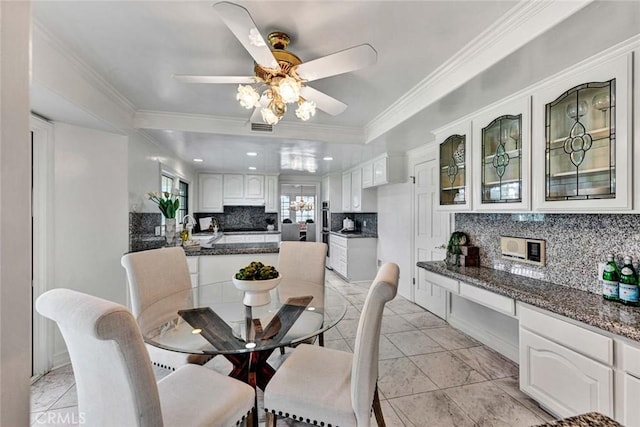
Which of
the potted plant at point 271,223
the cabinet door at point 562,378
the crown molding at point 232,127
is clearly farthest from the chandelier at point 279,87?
the potted plant at point 271,223

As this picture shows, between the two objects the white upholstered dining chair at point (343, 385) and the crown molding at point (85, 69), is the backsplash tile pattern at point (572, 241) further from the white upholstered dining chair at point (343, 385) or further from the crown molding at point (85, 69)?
the crown molding at point (85, 69)

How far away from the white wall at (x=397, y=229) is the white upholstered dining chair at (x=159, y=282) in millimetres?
3044

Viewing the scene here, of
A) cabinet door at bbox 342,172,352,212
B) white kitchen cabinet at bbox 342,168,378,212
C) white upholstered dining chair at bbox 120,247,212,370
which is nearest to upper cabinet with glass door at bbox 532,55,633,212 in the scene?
white upholstered dining chair at bbox 120,247,212,370

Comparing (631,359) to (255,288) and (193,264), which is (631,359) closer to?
(255,288)

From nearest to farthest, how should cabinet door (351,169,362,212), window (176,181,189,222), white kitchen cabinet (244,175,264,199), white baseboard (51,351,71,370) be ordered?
white baseboard (51,351,71,370), window (176,181,189,222), cabinet door (351,169,362,212), white kitchen cabinet (244,175,264,199)

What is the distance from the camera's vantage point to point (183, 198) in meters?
5.28

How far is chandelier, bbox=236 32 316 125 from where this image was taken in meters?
1.55

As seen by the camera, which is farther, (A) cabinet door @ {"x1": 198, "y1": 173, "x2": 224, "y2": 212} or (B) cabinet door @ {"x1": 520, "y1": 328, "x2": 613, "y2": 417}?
(A) cabinet door @ {"x1": 198, "y1": 173, "x2": 224, "y2": 212}

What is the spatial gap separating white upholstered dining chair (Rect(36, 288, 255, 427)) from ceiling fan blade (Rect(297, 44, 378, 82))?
4.48ft

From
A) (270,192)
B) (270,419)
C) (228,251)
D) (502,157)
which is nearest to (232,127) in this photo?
(228,251)

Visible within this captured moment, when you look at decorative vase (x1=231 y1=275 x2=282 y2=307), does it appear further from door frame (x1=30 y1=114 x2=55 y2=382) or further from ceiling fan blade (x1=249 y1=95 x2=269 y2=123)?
door frame (x1=30 y1=114 x2=55 y2=382)

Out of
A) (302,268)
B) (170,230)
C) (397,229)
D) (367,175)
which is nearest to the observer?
(302,268)

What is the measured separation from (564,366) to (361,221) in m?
4.51

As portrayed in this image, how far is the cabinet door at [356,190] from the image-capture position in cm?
526
